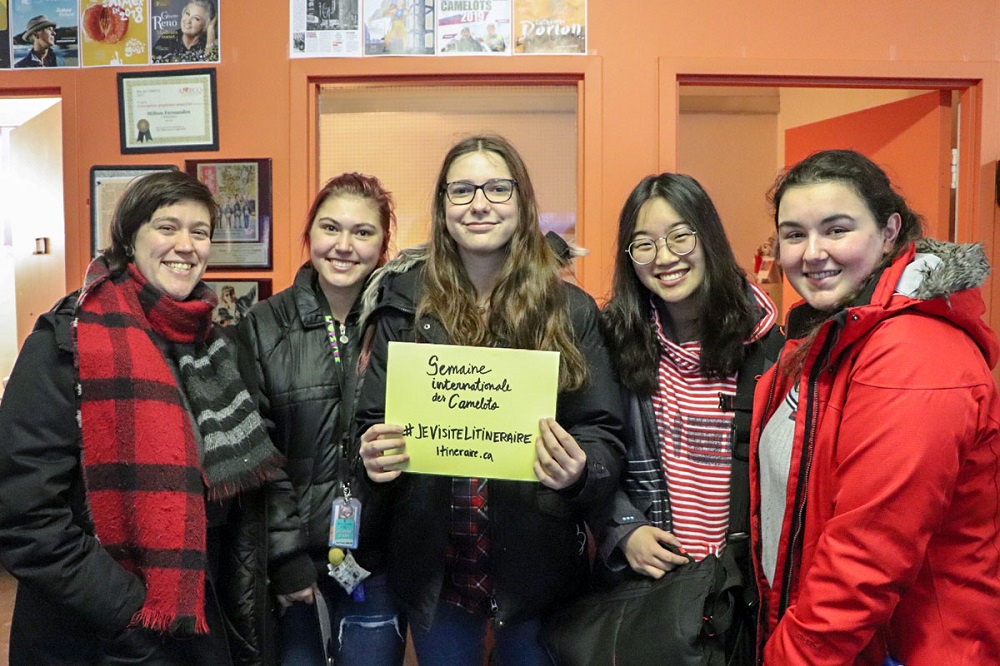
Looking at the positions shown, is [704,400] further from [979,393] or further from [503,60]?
[503,60]

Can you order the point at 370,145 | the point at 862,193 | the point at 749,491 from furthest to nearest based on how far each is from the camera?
the point at 370,145
the point at 749,491
the point at 862,193

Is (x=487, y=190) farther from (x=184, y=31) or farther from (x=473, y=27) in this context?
(x=184, y=31)

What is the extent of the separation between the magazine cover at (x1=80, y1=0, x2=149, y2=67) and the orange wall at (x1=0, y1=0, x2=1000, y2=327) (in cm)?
35

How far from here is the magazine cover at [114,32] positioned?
288 cm

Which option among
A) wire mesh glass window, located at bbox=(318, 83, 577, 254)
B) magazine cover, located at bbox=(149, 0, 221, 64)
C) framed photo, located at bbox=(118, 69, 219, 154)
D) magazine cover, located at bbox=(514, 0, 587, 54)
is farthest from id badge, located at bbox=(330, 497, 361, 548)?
magazine cover, located at bbox=(149, 0, 221, 64)

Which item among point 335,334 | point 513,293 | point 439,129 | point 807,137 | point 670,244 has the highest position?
point 807,137

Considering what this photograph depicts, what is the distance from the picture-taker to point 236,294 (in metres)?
2.91

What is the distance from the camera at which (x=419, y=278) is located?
5.68 feet

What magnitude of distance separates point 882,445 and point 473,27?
2.27 metres

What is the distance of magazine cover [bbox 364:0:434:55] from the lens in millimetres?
2795

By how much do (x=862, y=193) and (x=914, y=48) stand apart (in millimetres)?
2012

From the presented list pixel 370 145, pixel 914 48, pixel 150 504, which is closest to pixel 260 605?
pixel 150 504

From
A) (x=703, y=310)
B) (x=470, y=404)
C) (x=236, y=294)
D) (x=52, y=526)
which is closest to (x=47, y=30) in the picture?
(x=236, y=294)

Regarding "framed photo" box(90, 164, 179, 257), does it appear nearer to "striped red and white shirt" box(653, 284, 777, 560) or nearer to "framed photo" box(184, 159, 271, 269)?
"framed photo" box(184, 159, 271, 269)
